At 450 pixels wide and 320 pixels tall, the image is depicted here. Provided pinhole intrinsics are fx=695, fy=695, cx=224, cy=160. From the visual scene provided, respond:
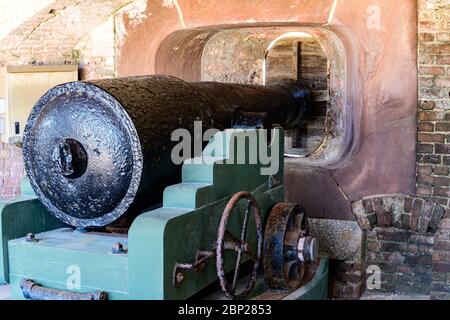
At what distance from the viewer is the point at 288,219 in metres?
3.44

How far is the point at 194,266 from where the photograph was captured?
8.84 ft

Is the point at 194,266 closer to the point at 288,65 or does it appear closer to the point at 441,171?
the point at 441,171

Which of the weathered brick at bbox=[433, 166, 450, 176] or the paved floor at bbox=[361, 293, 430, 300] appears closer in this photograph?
the weathered brick at bbox=[433, 166, 450, 176]

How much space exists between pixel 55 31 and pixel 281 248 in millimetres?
2591

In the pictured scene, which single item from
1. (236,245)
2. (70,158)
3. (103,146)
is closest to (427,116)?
(236,245)

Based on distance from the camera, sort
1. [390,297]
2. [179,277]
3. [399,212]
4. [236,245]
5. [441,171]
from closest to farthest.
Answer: [179,277]
[236,245]
[441,171]
[399,212]
[390,297]

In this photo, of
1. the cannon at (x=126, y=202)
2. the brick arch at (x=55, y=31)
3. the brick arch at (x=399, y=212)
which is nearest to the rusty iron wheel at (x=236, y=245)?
the cannon at (x=126, y=202)

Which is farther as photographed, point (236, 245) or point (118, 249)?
point (236, 245)

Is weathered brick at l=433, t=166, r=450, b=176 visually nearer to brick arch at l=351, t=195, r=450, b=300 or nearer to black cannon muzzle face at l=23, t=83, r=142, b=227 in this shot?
brick arch at l=351, t=195, r=450, b=300

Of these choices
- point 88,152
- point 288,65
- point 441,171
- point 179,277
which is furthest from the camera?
point 288,65

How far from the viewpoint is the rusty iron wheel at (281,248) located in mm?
3367

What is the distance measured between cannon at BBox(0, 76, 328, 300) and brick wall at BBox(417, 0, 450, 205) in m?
1.59

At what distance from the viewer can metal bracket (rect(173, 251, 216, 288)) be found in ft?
8.63

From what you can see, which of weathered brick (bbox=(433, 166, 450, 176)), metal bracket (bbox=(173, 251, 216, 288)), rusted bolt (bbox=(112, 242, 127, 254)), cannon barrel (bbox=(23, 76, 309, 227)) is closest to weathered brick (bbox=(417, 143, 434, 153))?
weathered brick (bbox=(433, 166, 450, 176))
